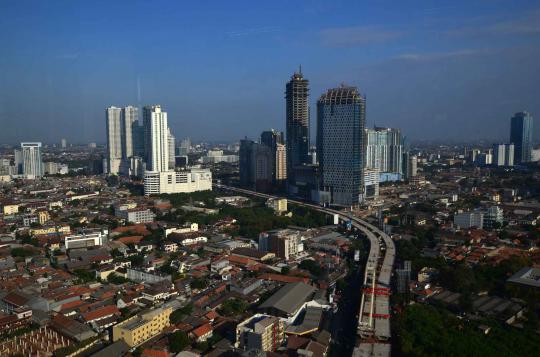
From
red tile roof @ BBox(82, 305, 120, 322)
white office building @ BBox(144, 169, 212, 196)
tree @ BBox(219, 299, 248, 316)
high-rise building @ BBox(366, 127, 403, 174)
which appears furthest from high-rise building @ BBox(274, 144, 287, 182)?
red tile roof @ BBox(82, 305, 120, 322)

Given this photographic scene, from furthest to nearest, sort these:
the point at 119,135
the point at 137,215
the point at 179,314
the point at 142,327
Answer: the point at 119,135, the point at 137,215, the point at 179,314, the point at 142,327

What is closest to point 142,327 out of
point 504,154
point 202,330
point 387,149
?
point 202,330

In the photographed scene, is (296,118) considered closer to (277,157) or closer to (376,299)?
(277,157)

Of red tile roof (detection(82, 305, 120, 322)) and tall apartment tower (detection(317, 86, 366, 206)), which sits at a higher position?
tall apartment tower (detection(317, 86, 366, 206))

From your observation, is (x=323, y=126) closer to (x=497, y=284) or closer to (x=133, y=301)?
(x=497, y=284)

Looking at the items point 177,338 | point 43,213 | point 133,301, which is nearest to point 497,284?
point 177,338

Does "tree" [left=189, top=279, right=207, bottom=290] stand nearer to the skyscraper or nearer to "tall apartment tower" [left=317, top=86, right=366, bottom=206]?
"tall apartment tower" [left=317, top=86, right=366, bottom=206]
